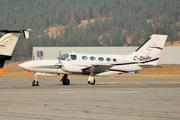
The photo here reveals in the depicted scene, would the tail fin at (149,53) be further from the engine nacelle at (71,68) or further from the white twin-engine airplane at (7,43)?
the white twin-engine airplane at (7,43)

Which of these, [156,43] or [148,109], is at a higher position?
[156,43]

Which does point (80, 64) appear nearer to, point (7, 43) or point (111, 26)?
point (7, 43)

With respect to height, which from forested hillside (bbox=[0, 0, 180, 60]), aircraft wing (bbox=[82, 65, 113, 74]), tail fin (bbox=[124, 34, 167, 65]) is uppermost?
forested hillside (bbox=[0, 0, 180, 60])

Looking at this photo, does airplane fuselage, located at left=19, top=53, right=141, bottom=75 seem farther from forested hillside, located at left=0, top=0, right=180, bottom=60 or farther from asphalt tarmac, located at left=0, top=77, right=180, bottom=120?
forested hillside, located at left=0, top=0, right=180, bottom=60

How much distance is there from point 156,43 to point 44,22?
16052cm

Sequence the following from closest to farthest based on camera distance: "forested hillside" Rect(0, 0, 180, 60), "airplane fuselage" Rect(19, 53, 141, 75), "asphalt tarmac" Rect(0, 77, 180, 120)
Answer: "asphalt tarmac" Rect(0, 77, 180, 120) → "airplane fuselage" Rect(19, 53, 141, 75) → "forested hillside" Rect(0, 0, 180, 60)

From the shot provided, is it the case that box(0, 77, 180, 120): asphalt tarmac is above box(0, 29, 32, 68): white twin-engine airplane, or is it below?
below

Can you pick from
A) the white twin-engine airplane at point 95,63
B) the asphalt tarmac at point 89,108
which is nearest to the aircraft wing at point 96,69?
the white twin-engine airplane at point 95,63

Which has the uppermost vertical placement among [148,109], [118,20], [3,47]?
[118,20]

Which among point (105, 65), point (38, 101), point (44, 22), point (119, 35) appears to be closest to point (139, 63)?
point (105, 65)

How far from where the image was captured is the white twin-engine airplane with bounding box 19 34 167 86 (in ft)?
103

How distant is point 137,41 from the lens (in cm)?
15225

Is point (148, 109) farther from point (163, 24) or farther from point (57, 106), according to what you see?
point (163, 24)

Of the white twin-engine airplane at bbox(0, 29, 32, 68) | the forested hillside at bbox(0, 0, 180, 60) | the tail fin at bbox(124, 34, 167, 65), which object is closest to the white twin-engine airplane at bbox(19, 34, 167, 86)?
the tail fin at bbox(124, 34, 167, 65)
